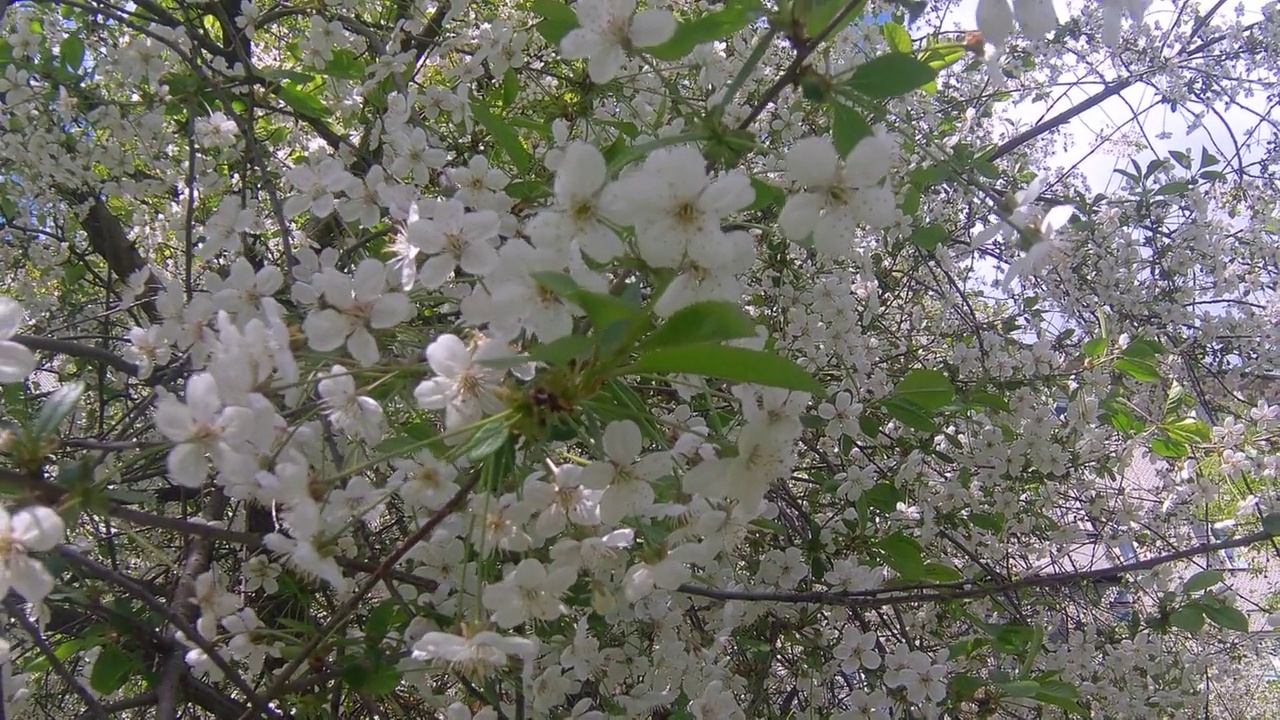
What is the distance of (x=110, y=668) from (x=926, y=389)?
4.90ft

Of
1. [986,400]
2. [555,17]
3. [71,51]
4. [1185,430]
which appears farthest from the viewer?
[71,51]

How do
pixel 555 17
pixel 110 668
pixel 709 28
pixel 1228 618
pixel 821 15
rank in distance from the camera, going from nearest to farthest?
pixel 821 15 → pixel 709 28 → pixel 555 17 → pixel 110 668 → pixel 1228 618

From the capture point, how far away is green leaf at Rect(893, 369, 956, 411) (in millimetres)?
1652

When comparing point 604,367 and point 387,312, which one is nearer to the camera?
point 604,367

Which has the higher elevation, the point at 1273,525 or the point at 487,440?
the point at 1273,525

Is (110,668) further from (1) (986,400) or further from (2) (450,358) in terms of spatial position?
(1) (986,400)

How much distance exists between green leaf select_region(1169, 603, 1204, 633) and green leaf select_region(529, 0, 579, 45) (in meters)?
1.60

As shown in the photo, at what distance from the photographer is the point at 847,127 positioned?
931 mm

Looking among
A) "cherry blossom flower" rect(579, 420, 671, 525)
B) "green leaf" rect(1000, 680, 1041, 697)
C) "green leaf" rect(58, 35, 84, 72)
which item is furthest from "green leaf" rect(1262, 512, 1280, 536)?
"green leaf" rect(58, 35, 84, 72)

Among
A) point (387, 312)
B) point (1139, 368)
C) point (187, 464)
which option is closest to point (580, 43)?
point (387, 312)

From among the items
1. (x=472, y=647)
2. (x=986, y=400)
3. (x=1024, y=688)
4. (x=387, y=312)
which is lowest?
(x=472, y=647)

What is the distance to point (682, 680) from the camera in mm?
1733

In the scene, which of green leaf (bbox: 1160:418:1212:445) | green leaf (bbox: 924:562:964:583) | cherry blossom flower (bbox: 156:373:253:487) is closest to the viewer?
cherry blossom flower (bbox: 156:373:253:487)

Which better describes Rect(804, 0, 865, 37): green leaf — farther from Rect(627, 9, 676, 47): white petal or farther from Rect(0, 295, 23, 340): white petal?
Rect(0, 295, 23, 340): white petal
